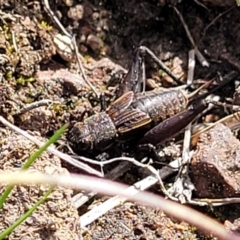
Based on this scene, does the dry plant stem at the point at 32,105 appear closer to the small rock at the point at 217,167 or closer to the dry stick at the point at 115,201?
the dry stick at the point at 115,201

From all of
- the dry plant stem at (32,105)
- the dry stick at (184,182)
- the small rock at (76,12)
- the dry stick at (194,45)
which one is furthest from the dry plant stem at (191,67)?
the dry plant stem at (32,105)

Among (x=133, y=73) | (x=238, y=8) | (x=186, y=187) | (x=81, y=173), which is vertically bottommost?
(x=186, y=187)

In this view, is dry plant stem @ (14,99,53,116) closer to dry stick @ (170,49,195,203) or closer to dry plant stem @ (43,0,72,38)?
dry plant stem @ (43,0,72,38)

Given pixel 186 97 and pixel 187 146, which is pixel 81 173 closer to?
pixel 187 146

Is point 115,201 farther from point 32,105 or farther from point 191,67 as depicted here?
point 191,67

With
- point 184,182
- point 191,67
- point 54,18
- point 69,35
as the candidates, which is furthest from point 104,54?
point 184,182

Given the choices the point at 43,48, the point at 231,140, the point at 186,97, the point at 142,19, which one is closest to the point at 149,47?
the point at 142,19
